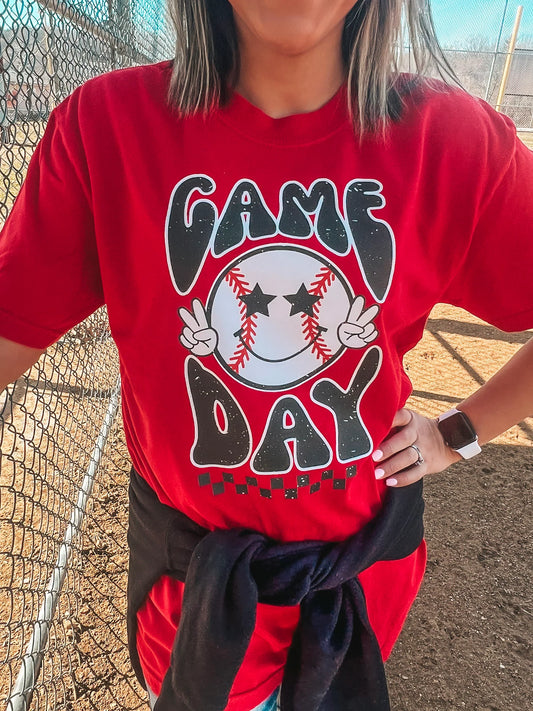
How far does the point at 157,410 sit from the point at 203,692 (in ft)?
1.35

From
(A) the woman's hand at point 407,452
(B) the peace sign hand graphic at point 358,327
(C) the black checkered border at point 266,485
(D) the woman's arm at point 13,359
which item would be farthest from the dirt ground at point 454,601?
(B) the peace sign hand graphic at point 358,327

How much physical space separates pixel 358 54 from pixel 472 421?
0.68 m

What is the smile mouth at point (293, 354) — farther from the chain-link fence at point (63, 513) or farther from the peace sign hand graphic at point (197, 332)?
the chain-link fence at point (63, 513)

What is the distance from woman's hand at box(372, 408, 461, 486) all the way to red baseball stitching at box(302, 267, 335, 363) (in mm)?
214

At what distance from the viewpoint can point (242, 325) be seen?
0.70 m

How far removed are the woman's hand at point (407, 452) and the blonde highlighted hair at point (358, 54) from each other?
47cm

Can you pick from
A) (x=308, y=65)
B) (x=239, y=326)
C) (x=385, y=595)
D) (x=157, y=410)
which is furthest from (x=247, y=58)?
(x=385, y=595)

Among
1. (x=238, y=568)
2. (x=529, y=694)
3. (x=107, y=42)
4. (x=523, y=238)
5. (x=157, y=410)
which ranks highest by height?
(x=107, y=42)

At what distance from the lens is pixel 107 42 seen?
2172 mm

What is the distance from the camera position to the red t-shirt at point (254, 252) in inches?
27.0

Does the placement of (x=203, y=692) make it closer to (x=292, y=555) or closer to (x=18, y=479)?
(x=292, y=555)

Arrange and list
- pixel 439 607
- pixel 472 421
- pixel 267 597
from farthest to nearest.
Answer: pixel 439 607, pixel 472 421, pixel 267 597

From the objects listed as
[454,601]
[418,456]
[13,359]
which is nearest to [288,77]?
[13,359]

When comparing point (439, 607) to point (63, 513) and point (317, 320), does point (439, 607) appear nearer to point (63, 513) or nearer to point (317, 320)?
point (63, 513)
